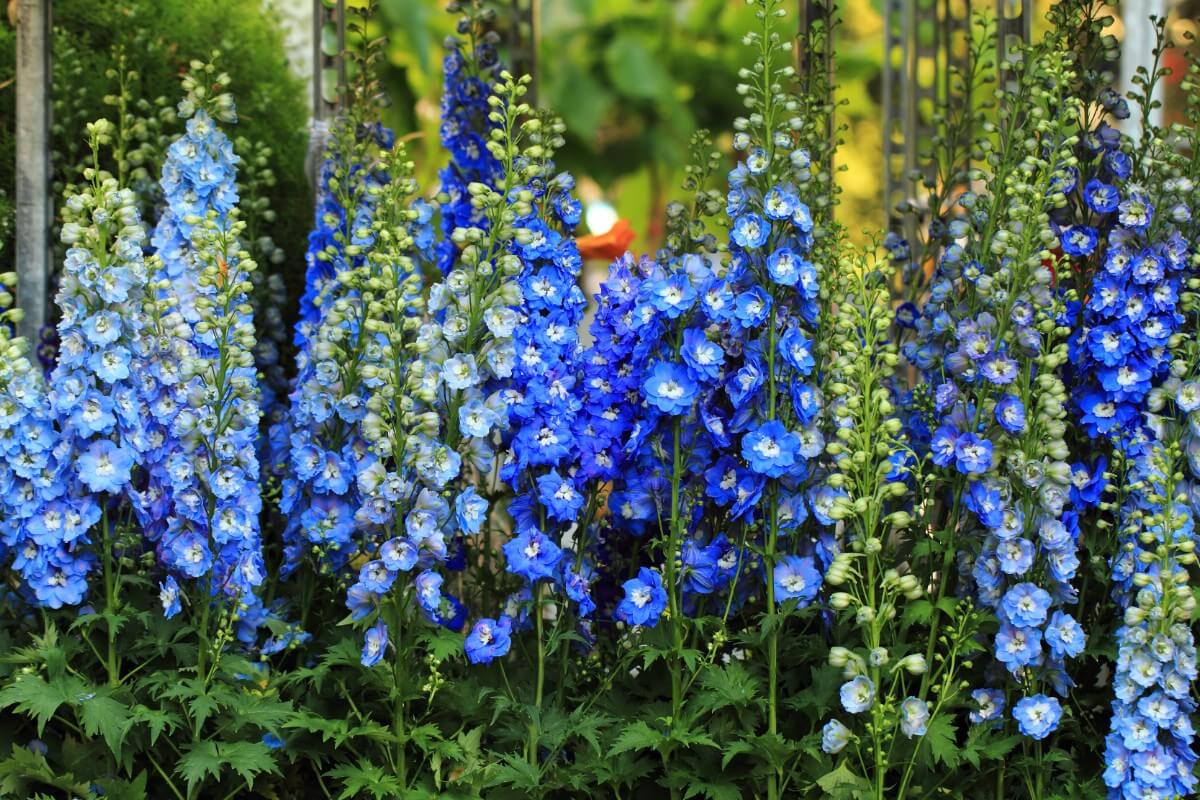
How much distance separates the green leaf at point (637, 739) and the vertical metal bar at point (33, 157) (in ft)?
6.44

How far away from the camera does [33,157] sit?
147 inches

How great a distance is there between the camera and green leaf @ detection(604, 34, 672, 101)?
7480 mm

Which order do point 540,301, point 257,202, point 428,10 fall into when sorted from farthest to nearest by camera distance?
1. point 428,10
2. point 257,202
3. point 540,301

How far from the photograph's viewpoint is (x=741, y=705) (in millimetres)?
2992

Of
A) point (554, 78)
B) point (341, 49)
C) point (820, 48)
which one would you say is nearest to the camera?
point (820, 48)

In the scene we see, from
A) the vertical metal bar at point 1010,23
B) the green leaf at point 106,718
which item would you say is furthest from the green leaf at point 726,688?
the vertical metal bar at point 1010,23

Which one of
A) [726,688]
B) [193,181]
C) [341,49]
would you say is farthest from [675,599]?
[341,49]

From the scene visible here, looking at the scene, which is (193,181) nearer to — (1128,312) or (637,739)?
(637,739)

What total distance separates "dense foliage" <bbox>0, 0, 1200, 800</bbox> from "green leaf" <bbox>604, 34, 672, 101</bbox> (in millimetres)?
4182

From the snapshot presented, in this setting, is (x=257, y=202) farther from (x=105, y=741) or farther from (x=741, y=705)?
(x=741, y=705)

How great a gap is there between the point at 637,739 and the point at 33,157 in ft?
7.31

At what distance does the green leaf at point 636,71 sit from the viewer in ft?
24.5

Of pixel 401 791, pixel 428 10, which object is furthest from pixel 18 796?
pixel 428 10

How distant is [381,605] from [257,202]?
1.35 meters
